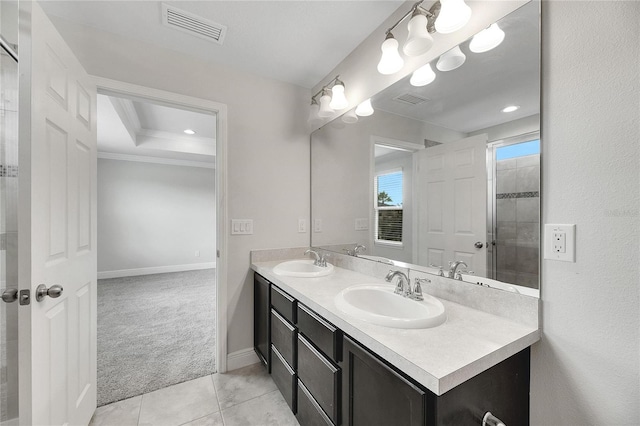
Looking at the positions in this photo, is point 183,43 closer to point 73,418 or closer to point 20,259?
point 20,259

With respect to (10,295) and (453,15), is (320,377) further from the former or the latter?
(453,15)

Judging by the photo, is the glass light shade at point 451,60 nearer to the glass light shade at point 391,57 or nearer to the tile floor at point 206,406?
the glass light shade at point 391,57

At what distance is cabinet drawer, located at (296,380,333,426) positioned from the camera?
3.69ft

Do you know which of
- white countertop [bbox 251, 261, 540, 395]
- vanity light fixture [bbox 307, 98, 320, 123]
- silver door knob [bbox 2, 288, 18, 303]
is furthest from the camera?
vanity light fixture [bbox 307, 98, 320, 123]

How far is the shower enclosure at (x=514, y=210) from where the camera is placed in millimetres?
935

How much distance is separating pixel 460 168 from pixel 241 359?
2071 millimetres

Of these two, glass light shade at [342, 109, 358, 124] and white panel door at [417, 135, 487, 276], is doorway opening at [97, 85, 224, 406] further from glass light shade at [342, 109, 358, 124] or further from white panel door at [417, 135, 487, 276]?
white panel door at [417, 135, 487, 276]

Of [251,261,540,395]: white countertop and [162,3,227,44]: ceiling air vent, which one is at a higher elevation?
[162,3,227,44]: ceiling air vent

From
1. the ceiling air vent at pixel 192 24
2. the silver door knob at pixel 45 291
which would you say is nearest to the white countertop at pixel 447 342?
the silver door knob at pixel 45 291

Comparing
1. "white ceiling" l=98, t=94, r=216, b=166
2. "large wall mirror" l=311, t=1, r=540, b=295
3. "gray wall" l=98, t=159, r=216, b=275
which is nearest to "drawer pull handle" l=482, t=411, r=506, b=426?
"large wall mirror" l=311, t=1, r=540, b=295

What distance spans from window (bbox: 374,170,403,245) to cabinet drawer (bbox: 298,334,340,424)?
0.80 meters

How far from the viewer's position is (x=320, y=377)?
1140 mm

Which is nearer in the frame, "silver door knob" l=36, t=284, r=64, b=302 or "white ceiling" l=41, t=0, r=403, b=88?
"silver door knob" l=36, t=284, r=64, b=302

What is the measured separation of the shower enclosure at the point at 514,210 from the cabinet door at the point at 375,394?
0.63 meters
